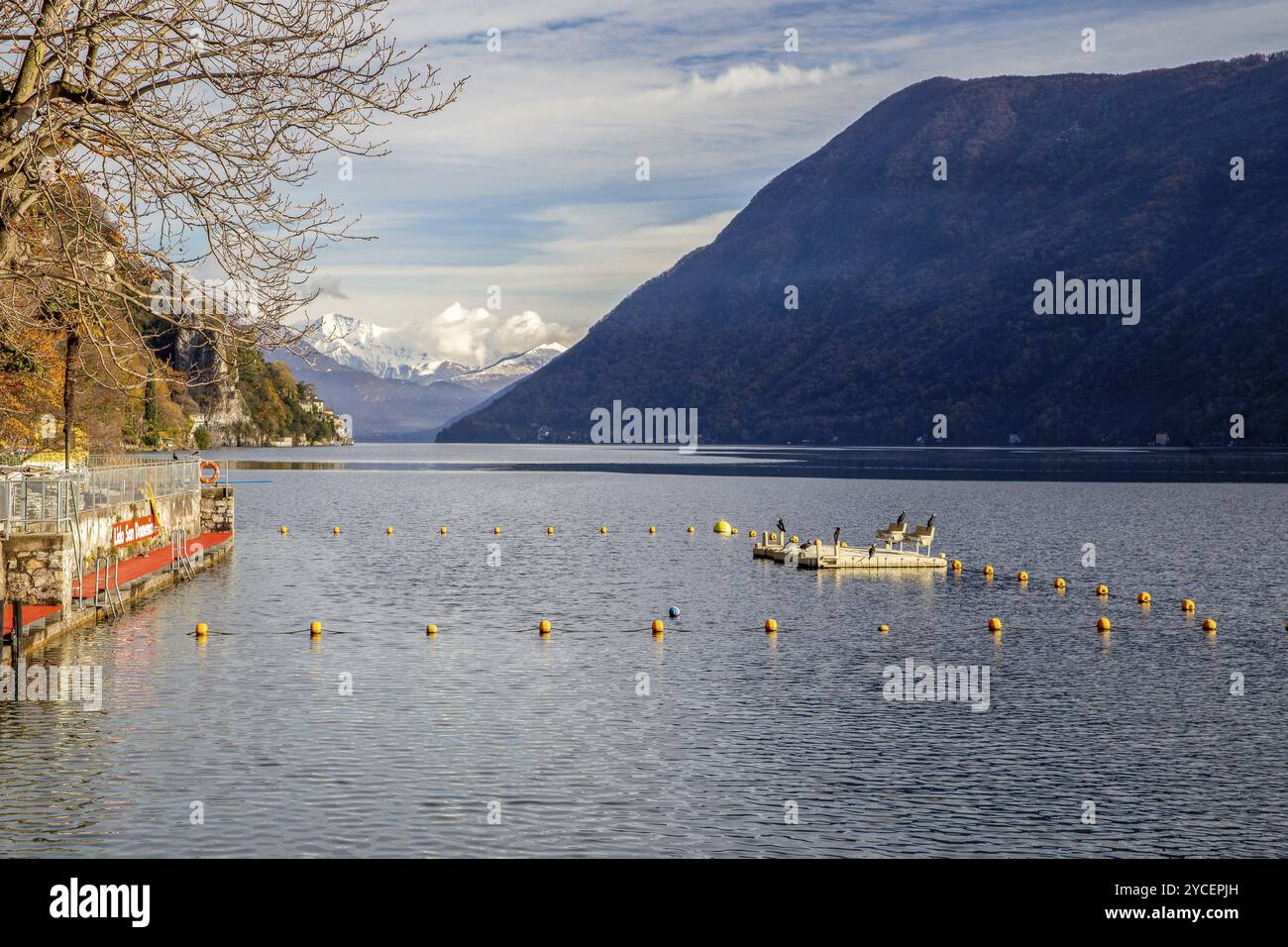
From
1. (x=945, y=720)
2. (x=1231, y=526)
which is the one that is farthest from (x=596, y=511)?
(x=945, y=720)

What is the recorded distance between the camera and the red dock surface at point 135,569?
3519cm

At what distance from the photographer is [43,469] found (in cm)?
5156

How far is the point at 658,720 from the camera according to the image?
27781 mm

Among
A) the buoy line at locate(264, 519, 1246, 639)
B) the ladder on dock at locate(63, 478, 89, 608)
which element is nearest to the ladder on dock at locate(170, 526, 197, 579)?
the ladder on dock at locate(63, 478, 89, 608)

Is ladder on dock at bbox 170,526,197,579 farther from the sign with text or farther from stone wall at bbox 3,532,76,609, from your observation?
stone wall at bbox 3,532,76,609

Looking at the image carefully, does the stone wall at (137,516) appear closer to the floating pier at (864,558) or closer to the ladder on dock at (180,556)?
the ladder on dock at (180,556)

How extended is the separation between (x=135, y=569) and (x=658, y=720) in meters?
28.9

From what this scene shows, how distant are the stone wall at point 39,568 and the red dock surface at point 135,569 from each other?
1.60 ft

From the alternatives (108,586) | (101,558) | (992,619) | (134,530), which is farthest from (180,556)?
(992,619)

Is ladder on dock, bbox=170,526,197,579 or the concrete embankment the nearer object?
the concrete embankment

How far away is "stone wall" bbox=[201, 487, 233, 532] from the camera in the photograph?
6875cm

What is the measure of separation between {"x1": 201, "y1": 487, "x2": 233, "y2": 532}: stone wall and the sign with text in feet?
40.9

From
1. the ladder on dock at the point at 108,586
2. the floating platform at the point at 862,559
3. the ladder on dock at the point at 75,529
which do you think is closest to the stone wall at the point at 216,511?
the ladder on dock at the point at 108,586
